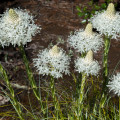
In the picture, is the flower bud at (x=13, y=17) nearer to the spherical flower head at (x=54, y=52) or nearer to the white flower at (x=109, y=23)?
the spherical flower head at (x=54, y=52)

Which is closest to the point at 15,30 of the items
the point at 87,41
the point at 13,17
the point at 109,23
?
the point at 13,17

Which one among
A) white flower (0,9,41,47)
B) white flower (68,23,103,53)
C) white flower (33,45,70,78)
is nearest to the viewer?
white flower (0,9,41,47)

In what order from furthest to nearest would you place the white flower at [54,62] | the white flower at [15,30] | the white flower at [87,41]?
1. the white flower at [87,41]
2. the white flower at [54,62]
3. the white flower at [15,30]

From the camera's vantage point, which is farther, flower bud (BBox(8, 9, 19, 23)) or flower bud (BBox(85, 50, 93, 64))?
flower bud (BBox(85, 50, 93, 64))

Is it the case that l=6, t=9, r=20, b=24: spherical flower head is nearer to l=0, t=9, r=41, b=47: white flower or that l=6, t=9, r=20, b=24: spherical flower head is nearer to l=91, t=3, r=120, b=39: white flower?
l=0, t=9, r=41, b=47: white flower

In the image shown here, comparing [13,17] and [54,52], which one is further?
[54,52]

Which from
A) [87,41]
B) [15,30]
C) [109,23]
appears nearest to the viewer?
[15,30]

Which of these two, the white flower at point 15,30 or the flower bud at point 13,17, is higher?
the flower bud at point 13,17

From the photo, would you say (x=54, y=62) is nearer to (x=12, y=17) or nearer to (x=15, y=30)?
(x=15, y=30)

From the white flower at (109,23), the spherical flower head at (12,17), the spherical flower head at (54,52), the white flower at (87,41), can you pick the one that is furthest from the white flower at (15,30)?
the white flower at (109,23)

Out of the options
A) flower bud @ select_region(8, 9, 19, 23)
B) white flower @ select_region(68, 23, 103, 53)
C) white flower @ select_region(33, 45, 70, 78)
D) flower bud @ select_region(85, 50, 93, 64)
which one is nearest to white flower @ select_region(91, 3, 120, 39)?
white flower @ select_region(68, 23, 103, 53)

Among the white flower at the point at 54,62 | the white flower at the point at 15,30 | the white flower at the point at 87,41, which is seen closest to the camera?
the white flower at the point at 15,30

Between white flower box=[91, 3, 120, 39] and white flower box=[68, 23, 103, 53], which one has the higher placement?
white flower box=[91, 3, 120, 39]

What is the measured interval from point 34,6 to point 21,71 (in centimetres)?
300
